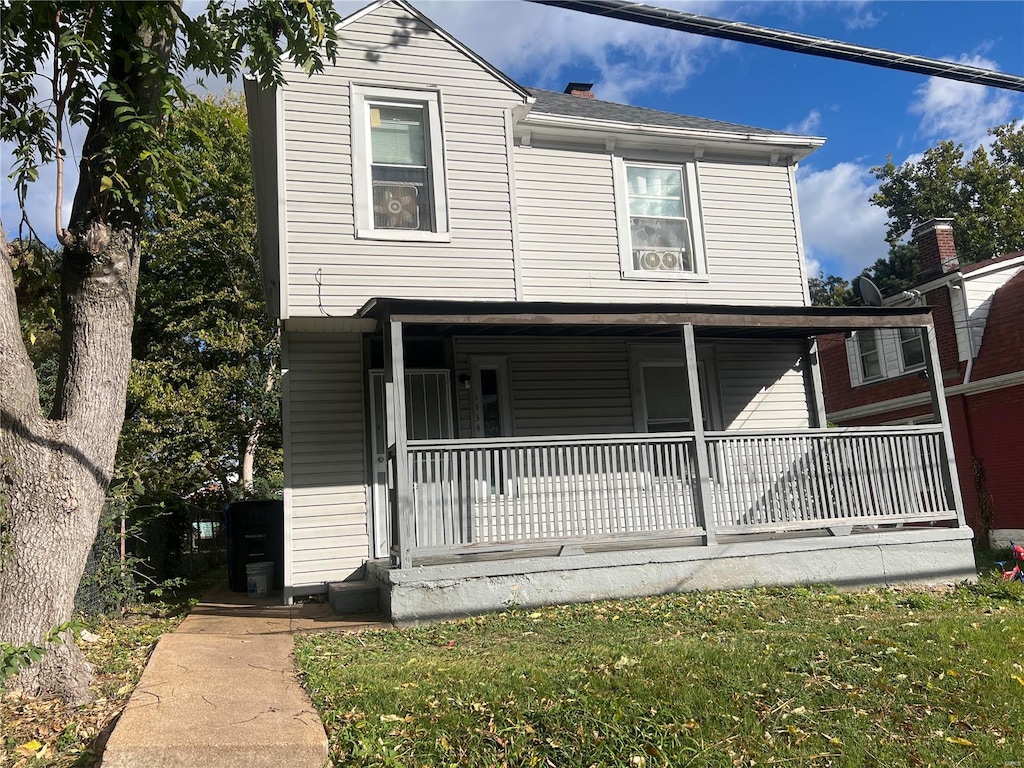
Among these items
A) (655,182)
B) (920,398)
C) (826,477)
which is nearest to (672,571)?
(826,477)

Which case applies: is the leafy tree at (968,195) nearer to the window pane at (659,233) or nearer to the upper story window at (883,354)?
the upper story window at (883,354)

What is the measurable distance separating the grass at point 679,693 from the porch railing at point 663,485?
1394mm

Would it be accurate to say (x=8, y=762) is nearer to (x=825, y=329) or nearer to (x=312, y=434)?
(x=312, y=434)

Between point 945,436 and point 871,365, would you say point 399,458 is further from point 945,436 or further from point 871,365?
point 871,365

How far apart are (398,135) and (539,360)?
11.3 ft

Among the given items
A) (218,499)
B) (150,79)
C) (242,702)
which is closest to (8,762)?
(242,702)

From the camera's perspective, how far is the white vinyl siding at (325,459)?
9.32 metres

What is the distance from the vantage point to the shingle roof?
11664mm

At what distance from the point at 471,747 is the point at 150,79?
17.6 ft

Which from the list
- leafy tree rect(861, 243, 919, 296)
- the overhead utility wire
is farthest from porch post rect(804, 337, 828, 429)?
leafy tree rect(861, 243, 919, 296)

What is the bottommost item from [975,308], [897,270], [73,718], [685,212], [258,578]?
[73,718]

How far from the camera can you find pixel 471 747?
4.56 meters

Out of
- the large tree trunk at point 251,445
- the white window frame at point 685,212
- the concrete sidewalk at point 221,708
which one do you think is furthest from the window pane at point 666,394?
the large tree trunk at point 251,445

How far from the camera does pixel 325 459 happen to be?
9.55 m
